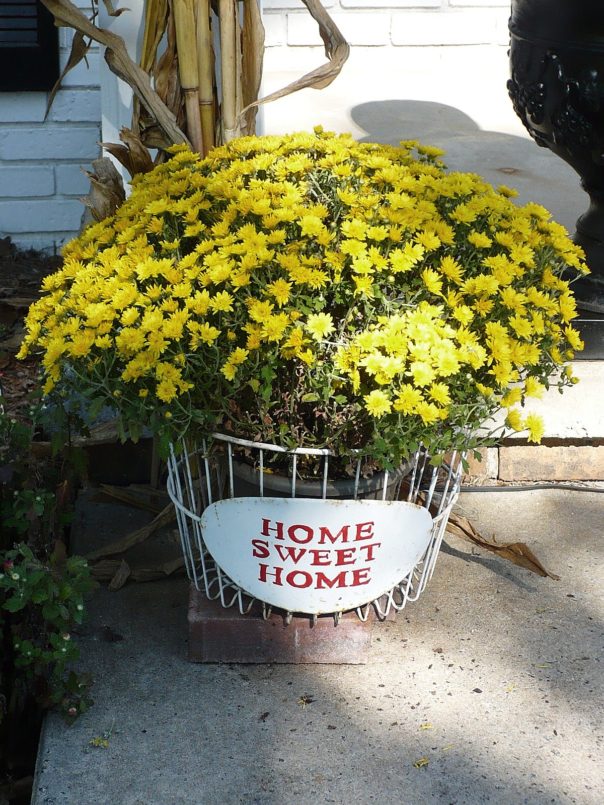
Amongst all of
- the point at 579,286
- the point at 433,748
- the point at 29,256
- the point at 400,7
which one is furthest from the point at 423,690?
the point at 400,7

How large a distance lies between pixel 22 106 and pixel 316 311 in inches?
98.5

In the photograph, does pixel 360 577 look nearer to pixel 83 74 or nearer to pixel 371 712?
pixel 371 712

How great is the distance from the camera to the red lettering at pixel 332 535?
1753 mm

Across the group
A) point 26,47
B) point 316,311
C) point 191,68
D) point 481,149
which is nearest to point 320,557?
point 316,311

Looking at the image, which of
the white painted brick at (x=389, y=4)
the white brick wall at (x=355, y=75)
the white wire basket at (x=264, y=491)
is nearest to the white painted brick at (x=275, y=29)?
the white brick wall at (x=355, y=75)

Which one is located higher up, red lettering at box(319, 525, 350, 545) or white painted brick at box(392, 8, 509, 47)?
white painted brick at box(392, 8, 509, 47)

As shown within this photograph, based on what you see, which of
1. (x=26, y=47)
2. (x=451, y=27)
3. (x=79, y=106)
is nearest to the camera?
(x=26, y=47)

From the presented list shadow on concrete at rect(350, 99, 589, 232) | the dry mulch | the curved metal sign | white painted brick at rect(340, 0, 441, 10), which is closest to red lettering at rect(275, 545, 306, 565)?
the curved metal sign

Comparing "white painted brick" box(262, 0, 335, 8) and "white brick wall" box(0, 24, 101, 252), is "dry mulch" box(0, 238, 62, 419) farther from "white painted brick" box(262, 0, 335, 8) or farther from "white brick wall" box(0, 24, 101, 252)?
"white painted brick" box(262, 0, 335, 8)

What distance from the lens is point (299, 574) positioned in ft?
5.93

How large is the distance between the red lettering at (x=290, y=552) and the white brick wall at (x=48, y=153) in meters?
2.44

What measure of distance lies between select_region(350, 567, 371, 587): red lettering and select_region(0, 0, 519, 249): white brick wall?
2521 mm

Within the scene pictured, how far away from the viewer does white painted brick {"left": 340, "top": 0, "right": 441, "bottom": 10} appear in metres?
4.90

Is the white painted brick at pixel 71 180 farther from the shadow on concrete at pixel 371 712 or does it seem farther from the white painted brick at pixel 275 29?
the shadow on concrete at pixel 371 712
